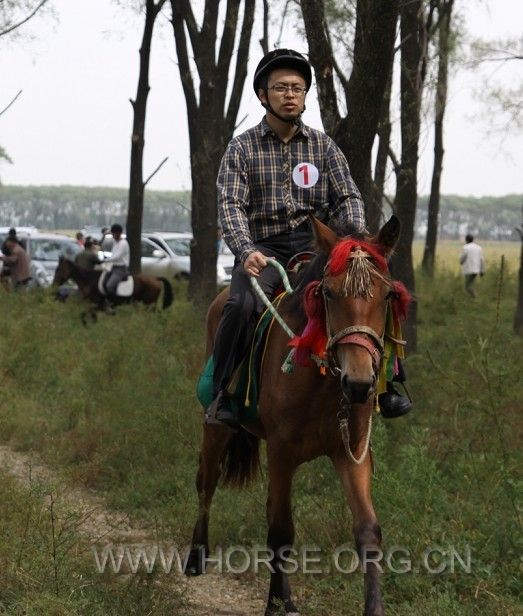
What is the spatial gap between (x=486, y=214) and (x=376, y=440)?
6242 inches

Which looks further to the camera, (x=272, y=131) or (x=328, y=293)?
(x=272, y=131)

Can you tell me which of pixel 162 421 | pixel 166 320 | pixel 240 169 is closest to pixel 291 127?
pixel 240 169

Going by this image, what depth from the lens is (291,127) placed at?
6.82m

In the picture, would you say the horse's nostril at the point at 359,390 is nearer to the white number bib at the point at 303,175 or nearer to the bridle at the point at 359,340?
the bridle at the point at 359,340

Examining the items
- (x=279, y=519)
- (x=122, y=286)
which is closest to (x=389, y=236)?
(x=279, y=519)

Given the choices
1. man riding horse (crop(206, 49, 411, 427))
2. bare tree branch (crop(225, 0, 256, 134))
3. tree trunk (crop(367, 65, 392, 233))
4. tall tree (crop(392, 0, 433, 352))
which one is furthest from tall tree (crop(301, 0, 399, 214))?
bare tree branch (crop(225, 0, 256, 134))

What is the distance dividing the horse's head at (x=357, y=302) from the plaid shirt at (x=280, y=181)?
45.2 inches

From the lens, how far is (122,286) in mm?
23000

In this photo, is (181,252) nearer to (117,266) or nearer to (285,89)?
(117,266)

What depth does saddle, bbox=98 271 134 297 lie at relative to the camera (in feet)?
75.4

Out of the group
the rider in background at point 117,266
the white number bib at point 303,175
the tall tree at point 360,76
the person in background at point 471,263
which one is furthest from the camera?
the person in background at point 471,263

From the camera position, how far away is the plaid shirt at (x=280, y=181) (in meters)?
6.77

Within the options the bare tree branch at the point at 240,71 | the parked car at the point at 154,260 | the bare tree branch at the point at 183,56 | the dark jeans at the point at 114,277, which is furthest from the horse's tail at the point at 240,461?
the parked car at the point at 154,260

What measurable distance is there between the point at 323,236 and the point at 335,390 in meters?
0.77
